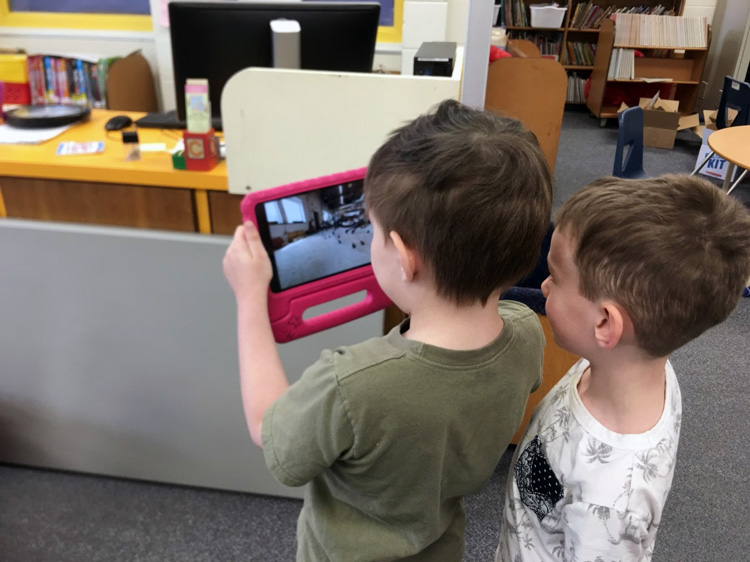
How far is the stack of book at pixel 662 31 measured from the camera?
554cm

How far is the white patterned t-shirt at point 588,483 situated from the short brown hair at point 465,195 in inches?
10.9

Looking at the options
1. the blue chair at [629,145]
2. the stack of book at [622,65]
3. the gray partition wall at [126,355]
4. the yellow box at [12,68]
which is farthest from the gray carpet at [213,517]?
the stack of book at [622,65]

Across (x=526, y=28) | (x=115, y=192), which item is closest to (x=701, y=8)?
(x=526, y=28)

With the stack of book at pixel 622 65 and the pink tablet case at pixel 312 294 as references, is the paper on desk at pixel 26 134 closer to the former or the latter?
the pink tablet case at pixel 312 294

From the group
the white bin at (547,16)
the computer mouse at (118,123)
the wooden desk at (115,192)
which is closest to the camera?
the wooden desk at (115,192)

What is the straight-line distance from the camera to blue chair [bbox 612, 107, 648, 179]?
307cm

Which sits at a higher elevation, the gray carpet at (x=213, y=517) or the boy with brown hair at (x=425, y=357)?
the boy with brown hair at (x=425, y=357)

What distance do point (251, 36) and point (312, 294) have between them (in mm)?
986

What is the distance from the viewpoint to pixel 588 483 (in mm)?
792

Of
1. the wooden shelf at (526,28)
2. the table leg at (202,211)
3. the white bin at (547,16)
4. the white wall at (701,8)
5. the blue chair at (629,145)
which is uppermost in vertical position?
the white wall at (701,8)

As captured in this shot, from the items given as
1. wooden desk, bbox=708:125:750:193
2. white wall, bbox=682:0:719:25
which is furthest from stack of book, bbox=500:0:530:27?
wooden desk, bbox=708:125:750:193

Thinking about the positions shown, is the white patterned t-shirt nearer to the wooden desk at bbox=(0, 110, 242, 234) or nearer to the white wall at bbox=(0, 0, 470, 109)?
the wooden desk at bbox=(0, 110, 242, 234)

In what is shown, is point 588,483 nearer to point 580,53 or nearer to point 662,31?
point 662,31

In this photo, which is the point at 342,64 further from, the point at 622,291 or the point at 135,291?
the point at 622,291
